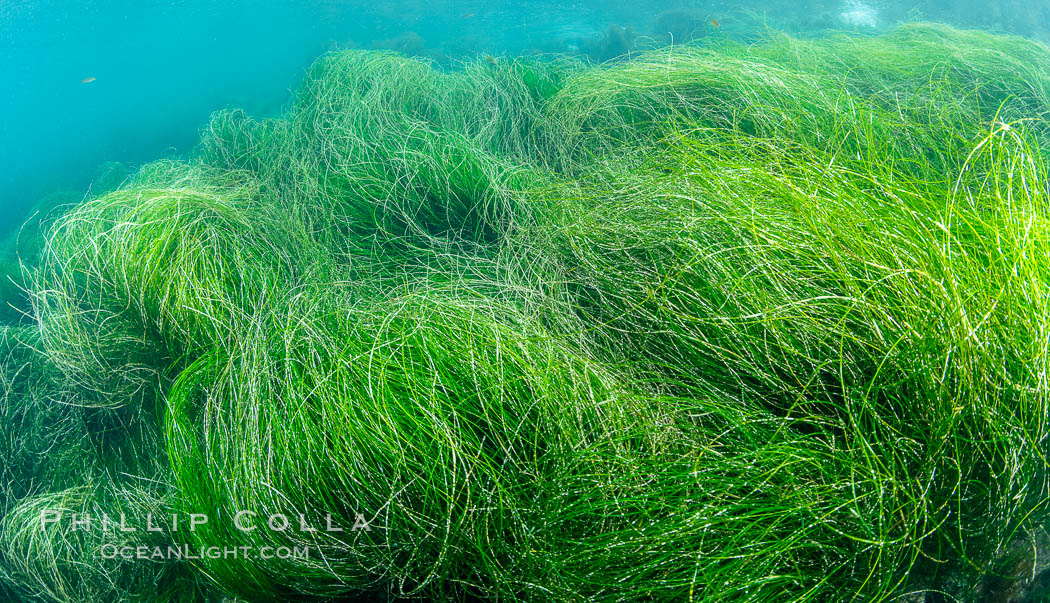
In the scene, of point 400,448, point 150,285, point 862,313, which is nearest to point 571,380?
point 400,448

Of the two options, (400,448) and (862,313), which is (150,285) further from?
(862,313)

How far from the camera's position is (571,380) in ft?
4.58

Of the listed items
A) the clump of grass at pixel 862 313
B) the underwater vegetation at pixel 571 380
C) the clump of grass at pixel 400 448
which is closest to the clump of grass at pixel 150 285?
the underwater vegetation at pixel 571 380

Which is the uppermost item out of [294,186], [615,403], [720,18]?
[720,18]

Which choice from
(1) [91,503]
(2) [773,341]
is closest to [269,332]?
(1) [91,503]

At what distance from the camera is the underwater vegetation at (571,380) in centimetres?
112

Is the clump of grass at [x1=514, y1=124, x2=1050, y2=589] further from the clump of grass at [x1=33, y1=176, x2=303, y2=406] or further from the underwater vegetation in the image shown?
the clump of grass at [x1=33, y1=176, x2=303, y2=406]

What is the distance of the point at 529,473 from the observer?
121 centimetres

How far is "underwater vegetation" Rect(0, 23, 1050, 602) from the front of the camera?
1.12 meters

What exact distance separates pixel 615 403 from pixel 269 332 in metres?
1.14

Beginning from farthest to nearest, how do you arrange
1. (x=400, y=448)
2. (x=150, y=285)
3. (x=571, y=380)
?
(x=150, y=285), (x=571, y=380), (x=400, y=448)

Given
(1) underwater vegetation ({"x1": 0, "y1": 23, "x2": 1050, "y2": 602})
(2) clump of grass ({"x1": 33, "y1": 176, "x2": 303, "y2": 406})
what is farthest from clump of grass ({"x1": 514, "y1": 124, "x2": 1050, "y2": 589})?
(2) clump of grass ({"x1": 33, "y1": 176, "x2": 303, "y2": 406})

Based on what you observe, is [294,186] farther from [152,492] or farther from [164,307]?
[152,492]

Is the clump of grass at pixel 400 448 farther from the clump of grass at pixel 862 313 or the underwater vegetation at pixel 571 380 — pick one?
the clump of grass at pixel 862 313
